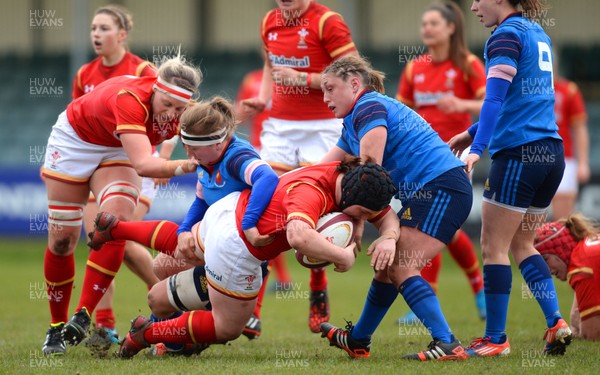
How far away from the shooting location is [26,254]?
563 inches

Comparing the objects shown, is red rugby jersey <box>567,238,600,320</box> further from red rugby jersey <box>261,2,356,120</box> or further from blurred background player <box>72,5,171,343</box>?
blurred background player <box>72,5,171,343</box>

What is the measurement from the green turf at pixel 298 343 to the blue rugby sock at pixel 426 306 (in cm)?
21

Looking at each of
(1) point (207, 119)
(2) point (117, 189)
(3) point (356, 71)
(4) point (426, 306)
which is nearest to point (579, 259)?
(4) point (426, 306)

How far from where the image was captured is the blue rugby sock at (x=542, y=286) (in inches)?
222

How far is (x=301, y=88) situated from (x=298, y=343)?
1936mm

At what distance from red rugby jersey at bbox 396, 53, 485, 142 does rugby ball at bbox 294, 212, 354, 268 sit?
3.13m

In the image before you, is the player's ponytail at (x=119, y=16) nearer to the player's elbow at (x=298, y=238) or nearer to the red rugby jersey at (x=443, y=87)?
the red rugby jersey at (x=443, y=87)

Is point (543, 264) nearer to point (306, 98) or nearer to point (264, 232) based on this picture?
point (264, 232)

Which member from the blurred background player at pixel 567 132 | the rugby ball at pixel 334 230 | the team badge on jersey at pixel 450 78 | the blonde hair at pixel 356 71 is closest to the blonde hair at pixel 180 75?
the blonde hair at pixel 356 71

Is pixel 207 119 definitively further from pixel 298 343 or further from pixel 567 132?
pixel 567 132

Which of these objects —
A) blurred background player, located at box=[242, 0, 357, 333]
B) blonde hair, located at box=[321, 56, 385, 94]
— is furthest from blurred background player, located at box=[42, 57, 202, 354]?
blurred background player, located at box=[242, 0, 357, 333]

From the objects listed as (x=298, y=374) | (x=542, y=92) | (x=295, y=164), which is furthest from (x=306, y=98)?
(x=298, y=374)

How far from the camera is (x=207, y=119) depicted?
5.25 meters

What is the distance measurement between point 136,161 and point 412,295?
6.16 feet
